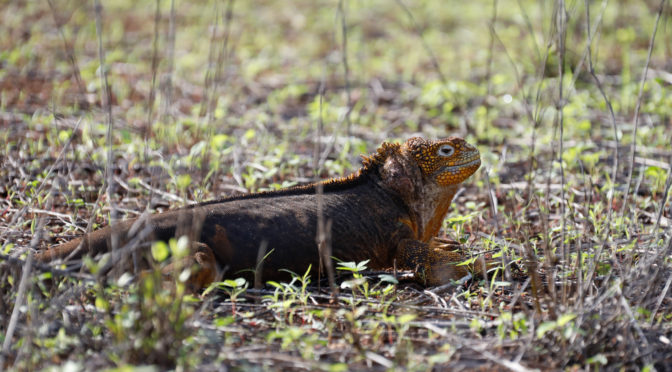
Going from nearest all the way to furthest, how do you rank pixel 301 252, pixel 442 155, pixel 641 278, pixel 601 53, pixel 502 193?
pixel 641 278, pixel 301 252, pixel 442 155, pixel 502 193, pixel 601 53

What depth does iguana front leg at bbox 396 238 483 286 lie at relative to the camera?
14.8ft

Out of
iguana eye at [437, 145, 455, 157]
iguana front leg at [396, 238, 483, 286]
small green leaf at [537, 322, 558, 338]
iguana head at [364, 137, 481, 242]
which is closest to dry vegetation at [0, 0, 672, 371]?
small green leaf at [537, 322, 558, 338]

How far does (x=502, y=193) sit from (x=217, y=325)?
357 centimetres

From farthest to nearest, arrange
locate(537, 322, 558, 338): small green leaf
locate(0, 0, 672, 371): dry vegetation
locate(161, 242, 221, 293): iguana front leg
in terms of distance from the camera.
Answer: locate(161, 242, 221, 293): iguana front leg
locate(0, 0, 672, 371): dry vegetation
locate(537, 322, 558, 338): small green leaf

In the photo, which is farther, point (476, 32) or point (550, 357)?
point (476, 32)

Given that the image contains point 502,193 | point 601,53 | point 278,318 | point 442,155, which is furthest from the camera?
point 601,53

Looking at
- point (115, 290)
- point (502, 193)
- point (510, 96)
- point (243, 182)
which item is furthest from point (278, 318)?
point (510, 96)

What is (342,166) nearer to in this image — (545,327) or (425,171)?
(425,171)

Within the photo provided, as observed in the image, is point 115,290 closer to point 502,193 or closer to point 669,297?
point 669,297

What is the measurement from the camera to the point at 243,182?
6398mm

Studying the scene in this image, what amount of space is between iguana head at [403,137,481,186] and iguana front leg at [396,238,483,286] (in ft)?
1.79

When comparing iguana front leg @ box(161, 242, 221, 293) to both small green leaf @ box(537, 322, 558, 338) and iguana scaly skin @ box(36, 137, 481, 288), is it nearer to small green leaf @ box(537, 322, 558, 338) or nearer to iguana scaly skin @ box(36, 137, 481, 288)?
iguana scaly skin @ box(36, 137, 481, 288)

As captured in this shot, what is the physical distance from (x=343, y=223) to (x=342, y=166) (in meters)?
1.92

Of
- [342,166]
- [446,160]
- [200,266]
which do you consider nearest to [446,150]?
[446,160]
